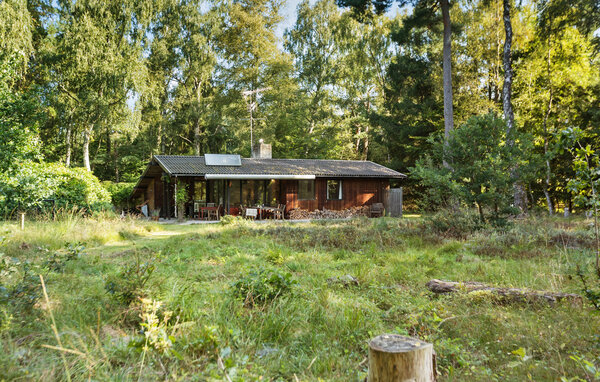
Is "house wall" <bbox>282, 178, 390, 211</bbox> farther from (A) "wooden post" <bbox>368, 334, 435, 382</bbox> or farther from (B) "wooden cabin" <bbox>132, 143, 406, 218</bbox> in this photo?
(A) "wooden post" <bbox>368, 334, 435, 382</bbox>

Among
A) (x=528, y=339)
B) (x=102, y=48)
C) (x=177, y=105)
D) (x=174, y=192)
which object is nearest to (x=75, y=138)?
(x=177, y=105)

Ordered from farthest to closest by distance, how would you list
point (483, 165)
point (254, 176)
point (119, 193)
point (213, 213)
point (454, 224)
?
point (119, 193)
point (213, 213)
point (254, 176)
point (454, 224)
point (483, 165)

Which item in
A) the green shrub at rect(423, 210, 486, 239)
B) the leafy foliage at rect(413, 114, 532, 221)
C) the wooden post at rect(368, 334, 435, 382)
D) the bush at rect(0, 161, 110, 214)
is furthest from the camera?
the bush at rect(0, 161, 110, 214)

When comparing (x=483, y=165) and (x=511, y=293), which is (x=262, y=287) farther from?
(x=483, y=165)

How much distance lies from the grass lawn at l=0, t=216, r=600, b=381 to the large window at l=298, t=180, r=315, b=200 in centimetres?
1136

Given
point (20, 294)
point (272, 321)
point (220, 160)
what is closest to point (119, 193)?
point (220, 160)

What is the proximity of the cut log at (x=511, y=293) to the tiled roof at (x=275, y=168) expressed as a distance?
12.2 metres

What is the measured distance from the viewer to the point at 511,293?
3727mm

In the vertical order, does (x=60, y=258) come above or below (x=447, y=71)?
below

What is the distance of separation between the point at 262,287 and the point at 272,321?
0.63 meters

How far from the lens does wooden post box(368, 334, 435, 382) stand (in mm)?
1664

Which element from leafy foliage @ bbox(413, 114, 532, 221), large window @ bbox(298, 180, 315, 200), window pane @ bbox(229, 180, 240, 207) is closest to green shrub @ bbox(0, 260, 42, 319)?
leafy foliage @ bbox(413, 114, 532, 221)

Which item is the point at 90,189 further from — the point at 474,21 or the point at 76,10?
the point at 474,21

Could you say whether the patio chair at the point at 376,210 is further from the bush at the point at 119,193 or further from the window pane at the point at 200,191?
the bush at the point at 119,193
